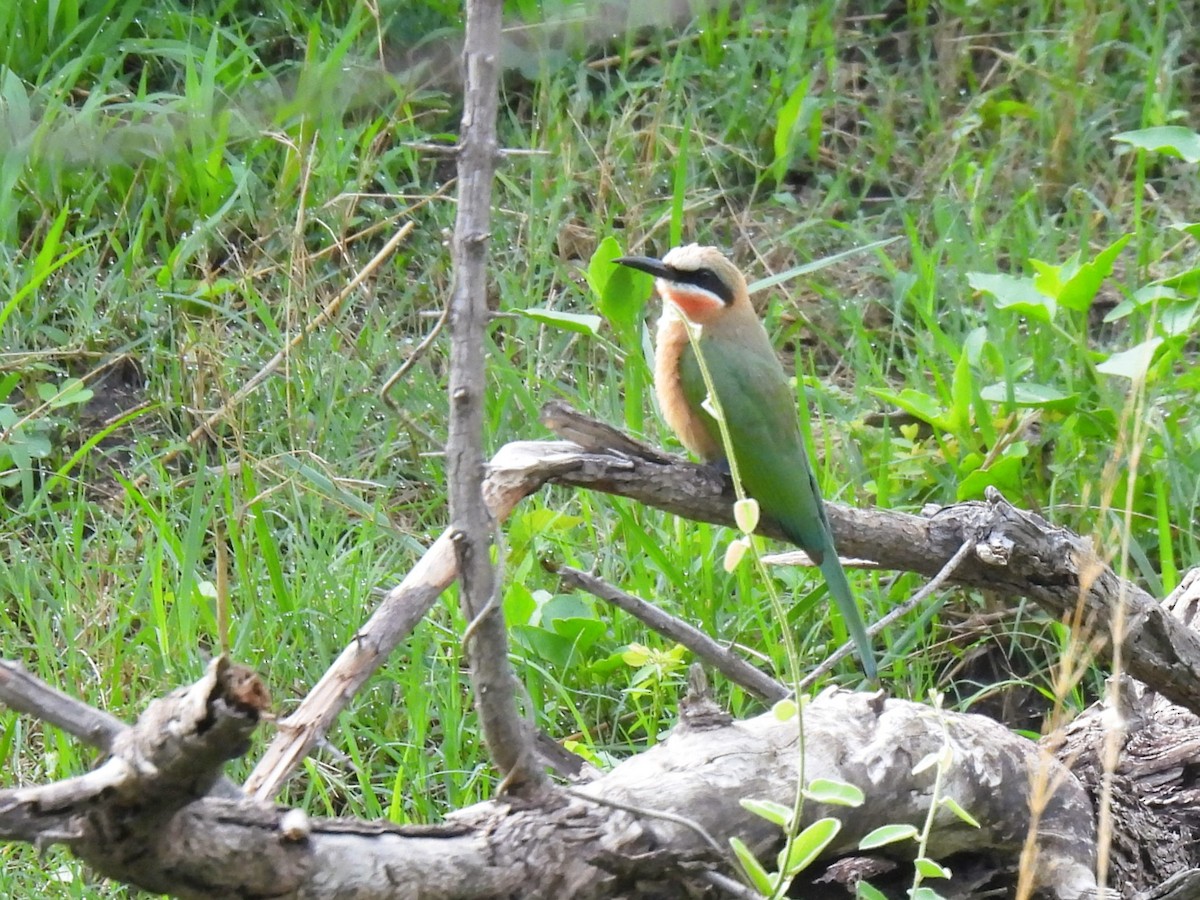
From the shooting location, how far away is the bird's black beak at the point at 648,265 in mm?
2947

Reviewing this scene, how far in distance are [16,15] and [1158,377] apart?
129 inches

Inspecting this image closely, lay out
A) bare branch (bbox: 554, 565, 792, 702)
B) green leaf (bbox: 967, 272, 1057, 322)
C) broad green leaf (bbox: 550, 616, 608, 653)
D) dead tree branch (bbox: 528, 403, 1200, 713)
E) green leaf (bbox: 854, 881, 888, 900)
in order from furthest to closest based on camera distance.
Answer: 1. green leaf (bbox: 967, 272, 1057, 322)
2. broad green leaf (bbox: 550, 616, 608, 653)
3. dead tree branch (bbox: 528, 403, 1200, 713)
4. bare branch (bbox: 554, 565, 792, 702)
5. green leaf (bbox: 854, 881, 888, 900)

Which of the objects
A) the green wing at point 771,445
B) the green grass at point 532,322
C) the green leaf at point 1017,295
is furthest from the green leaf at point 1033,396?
the green wing at point 771,445

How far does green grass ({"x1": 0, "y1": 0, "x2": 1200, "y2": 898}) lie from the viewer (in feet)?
9.36

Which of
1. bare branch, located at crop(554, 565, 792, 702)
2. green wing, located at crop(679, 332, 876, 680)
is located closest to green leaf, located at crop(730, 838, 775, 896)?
bare branch, located at crop(554, 565, 792, 702)

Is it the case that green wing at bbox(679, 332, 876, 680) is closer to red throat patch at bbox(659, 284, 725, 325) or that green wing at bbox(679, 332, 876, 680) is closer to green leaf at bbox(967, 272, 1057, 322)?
red throat patch at bbox(659, 284, 725, 325)

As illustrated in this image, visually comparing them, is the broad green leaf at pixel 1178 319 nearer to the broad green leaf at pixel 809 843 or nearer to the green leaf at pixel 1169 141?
the green leaf at pixel 1169 141

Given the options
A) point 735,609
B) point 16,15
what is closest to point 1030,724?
point 735,609

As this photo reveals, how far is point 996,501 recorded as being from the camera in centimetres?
228

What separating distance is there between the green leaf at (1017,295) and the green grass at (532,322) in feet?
0.04

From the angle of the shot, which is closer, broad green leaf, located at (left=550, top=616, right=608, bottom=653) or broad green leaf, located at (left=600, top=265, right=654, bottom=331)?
broad green leaf, located at (left=550, top=616, right=608, bottom=653)

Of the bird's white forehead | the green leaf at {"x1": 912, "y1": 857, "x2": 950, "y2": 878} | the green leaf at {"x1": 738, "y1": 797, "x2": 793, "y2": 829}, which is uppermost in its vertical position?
the bird's white forehead

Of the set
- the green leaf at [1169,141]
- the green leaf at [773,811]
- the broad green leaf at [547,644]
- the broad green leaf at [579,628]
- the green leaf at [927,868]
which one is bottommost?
the broad green leaf at [547,644]

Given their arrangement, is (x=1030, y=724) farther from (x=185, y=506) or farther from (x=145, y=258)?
(x=145, y=258)
